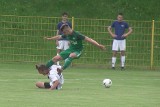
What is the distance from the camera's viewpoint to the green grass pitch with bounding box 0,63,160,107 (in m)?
12.9

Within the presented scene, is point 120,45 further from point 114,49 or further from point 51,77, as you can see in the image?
point 51,77

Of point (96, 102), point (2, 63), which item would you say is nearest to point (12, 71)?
point (2, 63)

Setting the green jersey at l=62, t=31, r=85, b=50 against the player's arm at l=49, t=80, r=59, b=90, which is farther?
the green jersey at l=62, t=31, r=85, b=50

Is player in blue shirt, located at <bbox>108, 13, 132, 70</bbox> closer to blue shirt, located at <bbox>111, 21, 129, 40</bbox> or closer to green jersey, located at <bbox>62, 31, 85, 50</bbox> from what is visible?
blue shirt, located at <bbox>111, 21, 129, 40</bbox>

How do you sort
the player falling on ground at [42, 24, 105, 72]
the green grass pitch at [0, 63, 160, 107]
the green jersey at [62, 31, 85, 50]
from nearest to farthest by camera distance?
the green grass pitch at [0, 63, 160, 107]
the player falling on ground at [42, 24, 105, 72]
the green jersey at [62, 31, 85, 50]

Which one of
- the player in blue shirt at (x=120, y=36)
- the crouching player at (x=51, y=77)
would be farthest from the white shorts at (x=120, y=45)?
the crouching player at (x=51, y=77)

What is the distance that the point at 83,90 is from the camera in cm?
1583

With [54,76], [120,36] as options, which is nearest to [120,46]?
[120,36]

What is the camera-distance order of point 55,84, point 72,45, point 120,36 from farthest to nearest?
point 120,36 → point 72,45 → point 55,84

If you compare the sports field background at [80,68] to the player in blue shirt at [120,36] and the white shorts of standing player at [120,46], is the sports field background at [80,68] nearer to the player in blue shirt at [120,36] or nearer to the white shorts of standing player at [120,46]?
the white shorts of standing player at [120,46]

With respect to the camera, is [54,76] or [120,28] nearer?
[54,76]

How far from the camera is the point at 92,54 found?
25.9 m

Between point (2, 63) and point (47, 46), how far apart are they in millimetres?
1983

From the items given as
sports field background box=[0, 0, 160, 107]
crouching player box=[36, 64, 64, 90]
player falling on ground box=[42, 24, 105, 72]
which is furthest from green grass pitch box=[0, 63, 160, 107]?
player falling on ground box=[42, 24, 105, 72]
